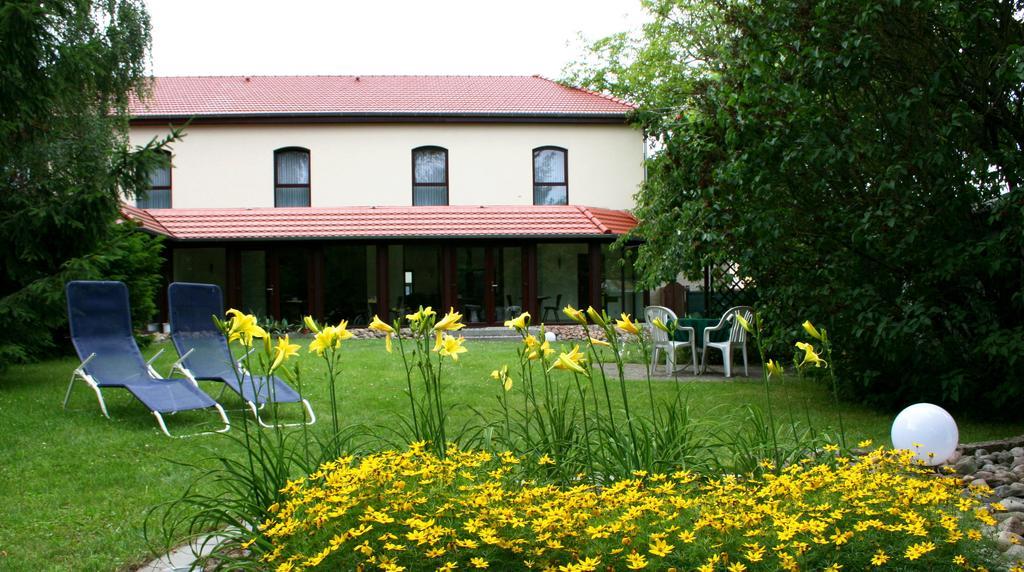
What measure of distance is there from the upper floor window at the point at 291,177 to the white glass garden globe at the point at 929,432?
65.2ft

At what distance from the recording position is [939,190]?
23.1 feet

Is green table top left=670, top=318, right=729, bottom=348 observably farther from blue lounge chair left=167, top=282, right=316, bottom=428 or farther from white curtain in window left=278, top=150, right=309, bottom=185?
white curtain in window left=278, top=150, right=309, bottom=185

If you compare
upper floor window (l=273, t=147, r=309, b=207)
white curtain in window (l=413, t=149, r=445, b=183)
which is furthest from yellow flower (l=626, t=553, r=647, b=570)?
upper floor window (l=273, t=147, r=309, b=207)

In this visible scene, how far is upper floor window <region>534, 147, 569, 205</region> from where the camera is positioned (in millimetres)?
23406

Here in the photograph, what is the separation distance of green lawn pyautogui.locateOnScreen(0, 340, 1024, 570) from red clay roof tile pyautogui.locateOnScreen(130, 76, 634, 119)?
11.8 meters

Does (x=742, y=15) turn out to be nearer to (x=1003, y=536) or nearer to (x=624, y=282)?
(x=1003, y=536)

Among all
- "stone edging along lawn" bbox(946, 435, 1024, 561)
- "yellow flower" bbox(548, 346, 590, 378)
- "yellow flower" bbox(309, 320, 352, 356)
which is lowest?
"stone edging along lawn" bbox(946, 435, 1024, 561)

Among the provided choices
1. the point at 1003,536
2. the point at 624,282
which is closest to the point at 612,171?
the point at 624,282

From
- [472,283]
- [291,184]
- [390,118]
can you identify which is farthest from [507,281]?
[291,184]

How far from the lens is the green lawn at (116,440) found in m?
4.16

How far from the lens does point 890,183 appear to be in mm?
6949

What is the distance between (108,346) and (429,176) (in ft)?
49.2

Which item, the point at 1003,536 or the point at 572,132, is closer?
the point at 1003,536

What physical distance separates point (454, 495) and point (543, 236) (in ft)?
61.2
